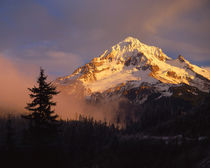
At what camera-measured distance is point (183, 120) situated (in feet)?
540

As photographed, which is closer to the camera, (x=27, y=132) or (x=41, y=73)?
(x=27, y=132)

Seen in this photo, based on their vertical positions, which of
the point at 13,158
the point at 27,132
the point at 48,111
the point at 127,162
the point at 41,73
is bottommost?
the point at 127,162

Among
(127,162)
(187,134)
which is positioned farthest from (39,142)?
(187,134)

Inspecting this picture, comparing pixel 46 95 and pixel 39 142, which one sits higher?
pixel 46 95

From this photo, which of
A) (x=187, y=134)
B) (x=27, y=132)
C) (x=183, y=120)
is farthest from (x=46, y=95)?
(x=183, y=120)

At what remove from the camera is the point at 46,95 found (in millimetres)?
35812

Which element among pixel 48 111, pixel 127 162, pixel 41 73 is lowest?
pixel 127 162

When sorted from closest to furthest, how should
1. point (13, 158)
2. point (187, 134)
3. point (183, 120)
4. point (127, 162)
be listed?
point (13, 158)
point (127, 162)
point (187, 134)
point (183, 120)

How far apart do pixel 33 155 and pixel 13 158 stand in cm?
217

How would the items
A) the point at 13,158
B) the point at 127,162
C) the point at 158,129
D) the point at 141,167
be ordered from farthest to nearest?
1. the point at 158,129
2. the point at 127,162
3. the point at 141,167
4. the point at 13,158

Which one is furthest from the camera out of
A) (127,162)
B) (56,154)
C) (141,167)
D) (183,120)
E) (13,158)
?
(183,120)

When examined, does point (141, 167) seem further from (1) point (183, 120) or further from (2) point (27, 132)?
(1) point (183, 120)

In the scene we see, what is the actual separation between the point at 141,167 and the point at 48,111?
2006 inches

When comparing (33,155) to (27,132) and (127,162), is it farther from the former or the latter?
(127,162)
